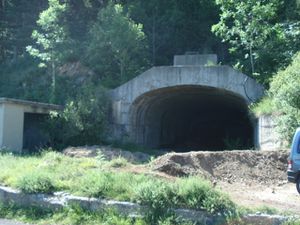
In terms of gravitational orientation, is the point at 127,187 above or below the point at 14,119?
below

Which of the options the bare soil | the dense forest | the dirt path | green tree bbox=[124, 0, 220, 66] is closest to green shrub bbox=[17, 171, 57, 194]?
the bare soil

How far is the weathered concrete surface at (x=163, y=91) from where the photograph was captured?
23.8m

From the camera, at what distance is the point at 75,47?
31.2 metres

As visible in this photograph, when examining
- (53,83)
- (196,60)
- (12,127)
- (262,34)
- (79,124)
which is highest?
(262,34)

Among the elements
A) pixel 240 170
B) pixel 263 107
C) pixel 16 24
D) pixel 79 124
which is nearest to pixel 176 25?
pixel 16 24

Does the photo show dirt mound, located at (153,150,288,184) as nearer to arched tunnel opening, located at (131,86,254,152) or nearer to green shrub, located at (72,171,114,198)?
green shrub, located at (72,171,114,198)

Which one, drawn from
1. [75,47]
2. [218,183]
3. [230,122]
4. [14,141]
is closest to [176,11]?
[75,47]

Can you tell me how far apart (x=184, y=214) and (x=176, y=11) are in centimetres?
2516

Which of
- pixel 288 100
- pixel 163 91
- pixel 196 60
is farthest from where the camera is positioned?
pixel 196 60

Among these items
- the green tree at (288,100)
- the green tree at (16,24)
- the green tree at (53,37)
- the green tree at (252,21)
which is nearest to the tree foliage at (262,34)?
the green tree at (252,21)

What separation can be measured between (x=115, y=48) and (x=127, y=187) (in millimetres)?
18516

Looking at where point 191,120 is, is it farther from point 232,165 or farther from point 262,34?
point 232,165

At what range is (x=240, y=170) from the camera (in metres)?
15.9

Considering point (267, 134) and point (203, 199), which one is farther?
point (267, 134)
